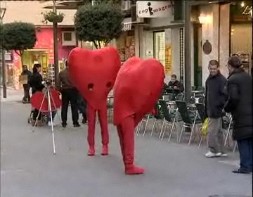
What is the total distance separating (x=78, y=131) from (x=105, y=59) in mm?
4413

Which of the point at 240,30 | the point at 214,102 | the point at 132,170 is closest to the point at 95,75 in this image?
the point at 214,102

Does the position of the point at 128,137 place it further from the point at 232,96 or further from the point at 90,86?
the point at 90,86

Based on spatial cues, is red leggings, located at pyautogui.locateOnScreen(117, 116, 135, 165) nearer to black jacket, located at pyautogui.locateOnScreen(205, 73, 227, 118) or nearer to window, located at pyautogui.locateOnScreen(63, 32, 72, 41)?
black jacket, located at pyautogui.locateOnScreen(205, 73, 227, 118)

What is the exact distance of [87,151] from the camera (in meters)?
11.9

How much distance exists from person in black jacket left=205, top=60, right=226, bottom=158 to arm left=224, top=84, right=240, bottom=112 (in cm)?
169

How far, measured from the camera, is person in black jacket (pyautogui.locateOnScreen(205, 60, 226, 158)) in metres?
10.3

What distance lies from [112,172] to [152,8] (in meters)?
11.7

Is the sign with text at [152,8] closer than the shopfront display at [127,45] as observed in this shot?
Yes

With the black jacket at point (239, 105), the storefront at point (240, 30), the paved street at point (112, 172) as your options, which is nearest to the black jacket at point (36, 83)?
the paved street at point (112, 172)

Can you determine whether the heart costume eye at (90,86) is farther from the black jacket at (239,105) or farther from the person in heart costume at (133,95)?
the black jacket at (239,105)

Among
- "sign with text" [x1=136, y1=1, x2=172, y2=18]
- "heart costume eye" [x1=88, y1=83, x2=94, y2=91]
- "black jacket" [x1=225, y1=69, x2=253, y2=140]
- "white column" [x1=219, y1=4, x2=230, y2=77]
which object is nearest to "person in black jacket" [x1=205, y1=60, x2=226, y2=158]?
"black jacket" [x1=225, y1=69, x2=253, y2=140]

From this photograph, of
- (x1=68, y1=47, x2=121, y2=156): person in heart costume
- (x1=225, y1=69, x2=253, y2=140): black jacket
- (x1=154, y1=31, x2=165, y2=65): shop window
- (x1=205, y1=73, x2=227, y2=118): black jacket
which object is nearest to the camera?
(x1=225, y1=69, x2=253, y2=140): black jacket

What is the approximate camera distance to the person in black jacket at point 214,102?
407 inches

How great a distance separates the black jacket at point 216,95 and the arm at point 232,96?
5.64ft
